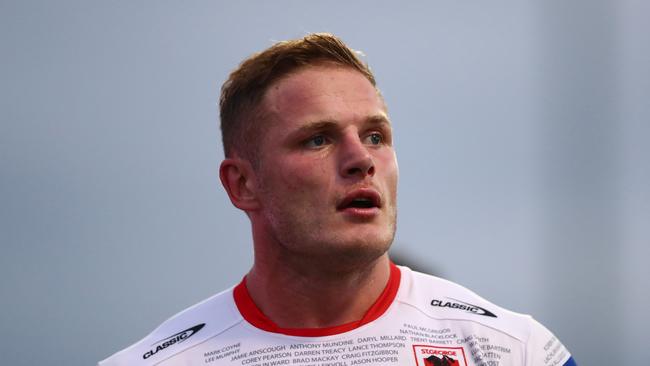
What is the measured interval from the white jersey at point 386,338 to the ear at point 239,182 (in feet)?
1.74

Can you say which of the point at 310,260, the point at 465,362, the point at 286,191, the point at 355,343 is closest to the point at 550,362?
the point at 465,362

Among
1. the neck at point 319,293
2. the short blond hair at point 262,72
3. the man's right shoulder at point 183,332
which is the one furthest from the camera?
the short blond hair at point 262,72

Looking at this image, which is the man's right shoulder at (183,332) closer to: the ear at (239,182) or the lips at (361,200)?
the ear at (239,182)

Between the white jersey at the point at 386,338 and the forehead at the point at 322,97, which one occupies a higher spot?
the forehead at the point at 322,97

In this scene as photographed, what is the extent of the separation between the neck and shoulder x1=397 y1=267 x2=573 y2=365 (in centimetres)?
24

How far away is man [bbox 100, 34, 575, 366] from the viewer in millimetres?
4488

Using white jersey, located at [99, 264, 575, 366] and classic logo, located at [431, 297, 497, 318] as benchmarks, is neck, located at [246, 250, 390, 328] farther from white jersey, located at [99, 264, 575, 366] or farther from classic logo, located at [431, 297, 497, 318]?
classic logo, located at [431, 297, 497, 318]

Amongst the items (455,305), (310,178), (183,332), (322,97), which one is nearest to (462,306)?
(455,305)

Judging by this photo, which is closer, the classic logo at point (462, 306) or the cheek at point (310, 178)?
the cheek at point (310, 178)

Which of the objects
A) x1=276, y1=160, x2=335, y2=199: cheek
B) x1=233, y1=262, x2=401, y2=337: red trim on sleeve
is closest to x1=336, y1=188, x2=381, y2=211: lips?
x1=276, y1=160, x2=335, y2=199: cheek

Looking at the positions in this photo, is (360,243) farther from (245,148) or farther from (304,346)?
(245,148)

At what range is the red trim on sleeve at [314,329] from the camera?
4.64m

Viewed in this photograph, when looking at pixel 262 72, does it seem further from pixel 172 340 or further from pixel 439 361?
pixel 439 361

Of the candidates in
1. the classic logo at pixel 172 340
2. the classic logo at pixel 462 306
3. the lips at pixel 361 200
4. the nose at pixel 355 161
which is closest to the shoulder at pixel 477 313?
the classic logo at pixel 462 306
